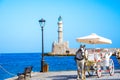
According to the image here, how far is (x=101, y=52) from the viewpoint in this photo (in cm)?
2088

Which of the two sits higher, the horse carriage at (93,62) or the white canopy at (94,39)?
the white canopy at (94,39)

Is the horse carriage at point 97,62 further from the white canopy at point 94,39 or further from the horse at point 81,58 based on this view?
the horse at point 81,58

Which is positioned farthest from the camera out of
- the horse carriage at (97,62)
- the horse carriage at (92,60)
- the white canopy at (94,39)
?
the white canopy at (94,39)

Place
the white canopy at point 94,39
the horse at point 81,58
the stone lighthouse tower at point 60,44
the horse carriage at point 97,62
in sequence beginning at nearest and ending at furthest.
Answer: the horse at point 81,58
the horse carriage at point 97,62
the white canopy at point 94,39
the stone lighthouse tower at point 60,44

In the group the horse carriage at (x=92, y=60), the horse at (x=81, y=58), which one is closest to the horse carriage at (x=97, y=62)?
the horse carriage at (x=92, y=60)

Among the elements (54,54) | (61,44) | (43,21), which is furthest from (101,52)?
(54,54)

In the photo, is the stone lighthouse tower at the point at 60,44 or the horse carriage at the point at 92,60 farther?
the stone lighthouse tower at the point at 60,44

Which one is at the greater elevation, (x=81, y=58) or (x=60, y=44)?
(x=60, y=44)

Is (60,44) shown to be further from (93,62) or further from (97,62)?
(93,62)

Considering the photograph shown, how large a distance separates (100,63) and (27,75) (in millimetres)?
3608

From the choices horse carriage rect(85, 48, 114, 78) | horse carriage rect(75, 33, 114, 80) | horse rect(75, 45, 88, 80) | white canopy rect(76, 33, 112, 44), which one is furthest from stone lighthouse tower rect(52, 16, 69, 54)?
horse rect(75, 45, 88, 80)

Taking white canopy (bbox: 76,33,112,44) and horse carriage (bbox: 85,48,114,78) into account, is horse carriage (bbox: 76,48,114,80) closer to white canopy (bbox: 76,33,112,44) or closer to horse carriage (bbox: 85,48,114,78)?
horse carriage (bbox: 85,48,114,78)

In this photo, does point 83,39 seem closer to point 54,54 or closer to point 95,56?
point 95,56

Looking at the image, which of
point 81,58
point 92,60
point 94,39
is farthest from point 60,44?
point 81,58
